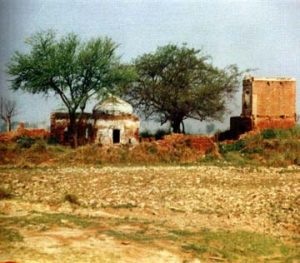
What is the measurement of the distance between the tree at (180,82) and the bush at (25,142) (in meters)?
9.15

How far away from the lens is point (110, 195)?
473 inches

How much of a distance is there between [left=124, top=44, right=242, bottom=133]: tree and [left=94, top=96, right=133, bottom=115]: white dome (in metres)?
4.43

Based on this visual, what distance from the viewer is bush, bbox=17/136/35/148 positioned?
24.0 meters

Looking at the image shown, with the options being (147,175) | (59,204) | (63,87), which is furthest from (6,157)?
(59,204)

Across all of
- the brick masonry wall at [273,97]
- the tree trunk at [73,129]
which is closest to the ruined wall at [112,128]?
the tree trunk at [73,129]

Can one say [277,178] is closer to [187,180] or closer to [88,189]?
[187,180]

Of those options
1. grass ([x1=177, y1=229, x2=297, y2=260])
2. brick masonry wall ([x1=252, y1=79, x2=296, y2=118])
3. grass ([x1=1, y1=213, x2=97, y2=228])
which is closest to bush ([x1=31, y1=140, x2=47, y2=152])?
brick masonry wall ([x1=252, y1=79, x2=296, y2=118])

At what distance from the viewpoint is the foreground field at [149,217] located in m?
7.10

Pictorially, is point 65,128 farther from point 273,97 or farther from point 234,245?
point 234,245

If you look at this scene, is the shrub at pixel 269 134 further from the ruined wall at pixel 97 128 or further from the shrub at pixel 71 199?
the shrub at pixel 71 199

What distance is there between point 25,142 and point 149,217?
52.9 feet

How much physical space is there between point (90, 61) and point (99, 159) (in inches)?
325

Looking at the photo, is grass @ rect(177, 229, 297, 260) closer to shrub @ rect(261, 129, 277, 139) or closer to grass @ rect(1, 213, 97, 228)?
grass @ rect(1, 213, 97, 228)

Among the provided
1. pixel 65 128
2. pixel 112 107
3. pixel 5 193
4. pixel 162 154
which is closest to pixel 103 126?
pixel 112 107
